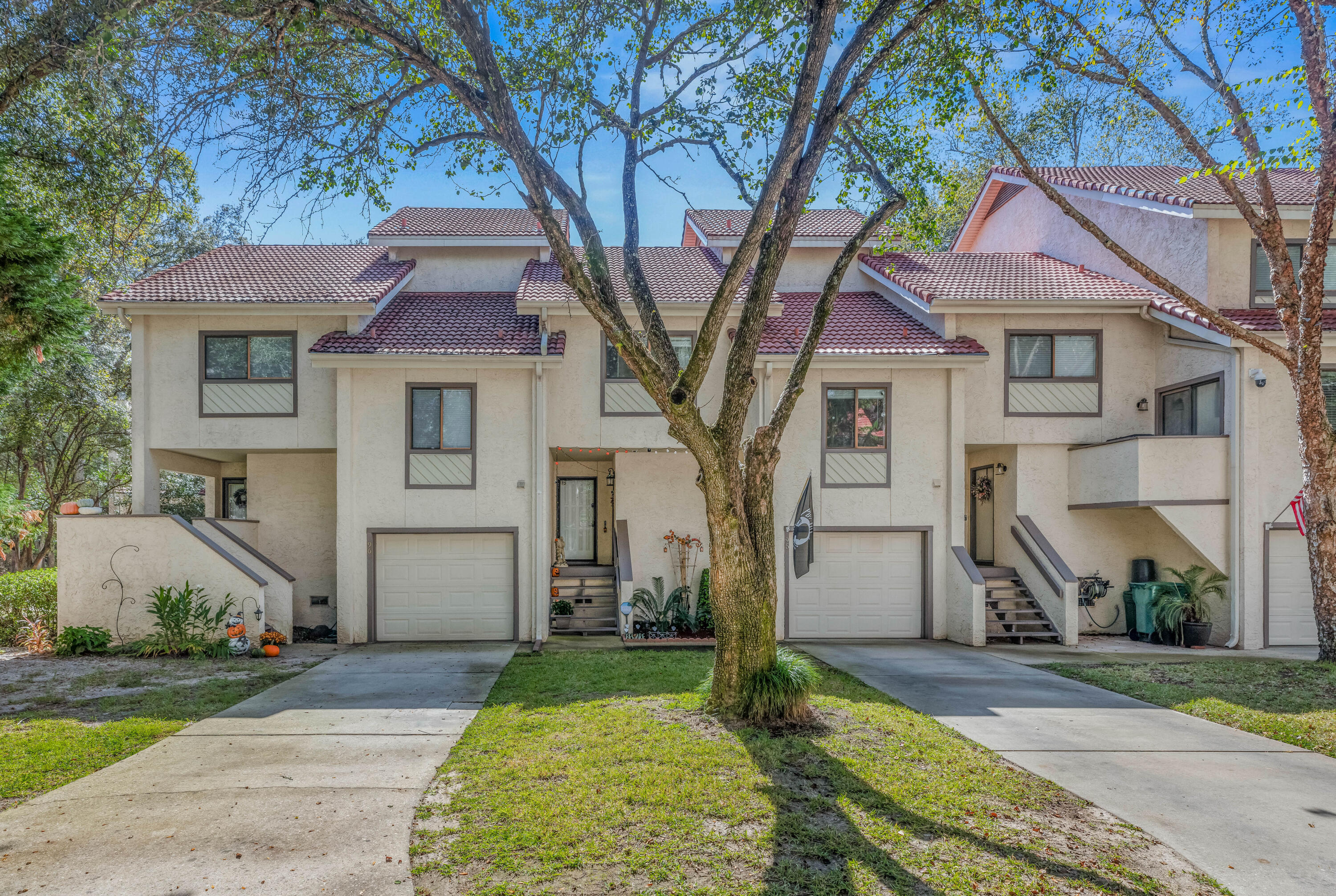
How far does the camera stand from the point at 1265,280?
14.2 metres

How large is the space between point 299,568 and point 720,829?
12.5 metres

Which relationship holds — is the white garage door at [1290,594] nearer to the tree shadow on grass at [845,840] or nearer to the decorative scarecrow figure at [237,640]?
the tree shadow on grass at [845,840]

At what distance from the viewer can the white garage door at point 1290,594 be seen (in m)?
13.3

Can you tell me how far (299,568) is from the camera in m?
15.2

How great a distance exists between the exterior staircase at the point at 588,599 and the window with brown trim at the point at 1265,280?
12.6m

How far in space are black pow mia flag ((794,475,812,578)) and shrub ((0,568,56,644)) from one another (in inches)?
491

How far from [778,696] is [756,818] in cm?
210

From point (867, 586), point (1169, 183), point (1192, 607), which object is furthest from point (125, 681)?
point (1169, 183)

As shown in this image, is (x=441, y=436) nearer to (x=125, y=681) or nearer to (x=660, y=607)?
(x=660, y=607)

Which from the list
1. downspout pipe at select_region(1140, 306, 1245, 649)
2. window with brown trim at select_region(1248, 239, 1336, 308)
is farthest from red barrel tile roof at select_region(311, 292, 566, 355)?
window with brown trim at select_region(1248, 239, 1336, 308)

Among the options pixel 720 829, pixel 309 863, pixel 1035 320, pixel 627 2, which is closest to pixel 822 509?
pixel 1035 320

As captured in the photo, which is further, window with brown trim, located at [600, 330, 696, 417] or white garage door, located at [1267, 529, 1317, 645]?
window with brown trim, located at [600, 330, 696, 417]

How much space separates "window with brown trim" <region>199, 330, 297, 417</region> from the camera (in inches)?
554

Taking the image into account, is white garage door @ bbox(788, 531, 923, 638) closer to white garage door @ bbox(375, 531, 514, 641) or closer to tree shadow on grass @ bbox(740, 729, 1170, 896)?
white garage door @ bbox(375, 531, 514, 641)
